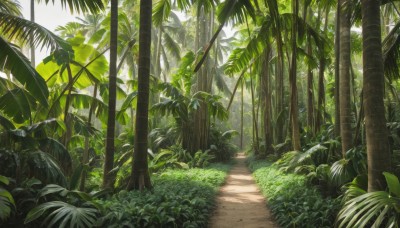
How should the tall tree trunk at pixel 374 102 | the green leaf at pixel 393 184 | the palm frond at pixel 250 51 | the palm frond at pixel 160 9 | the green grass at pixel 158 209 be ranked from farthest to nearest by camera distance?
the palm frond at pixel 250 51, the palm frond at pixel 160 9, the green grass at pixel 158 209, the tall tree trunk at pixel 374 102, the green leaf at pixel 393 184

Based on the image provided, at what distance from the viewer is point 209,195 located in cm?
665

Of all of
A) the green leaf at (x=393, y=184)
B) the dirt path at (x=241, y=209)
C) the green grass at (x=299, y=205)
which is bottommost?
the dirt path at (x=241, y=209)

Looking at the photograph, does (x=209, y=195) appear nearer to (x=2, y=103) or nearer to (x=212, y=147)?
(x=2, y=103)

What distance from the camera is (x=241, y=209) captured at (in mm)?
6266

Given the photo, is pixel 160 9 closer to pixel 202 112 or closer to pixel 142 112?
pixel 142 112

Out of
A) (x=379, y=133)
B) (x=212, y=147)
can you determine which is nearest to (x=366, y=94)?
(x=379, y=133)

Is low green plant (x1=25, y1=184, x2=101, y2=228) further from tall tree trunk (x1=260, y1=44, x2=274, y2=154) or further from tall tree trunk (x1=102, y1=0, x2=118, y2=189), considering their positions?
tall tree trunk (x1=260, y1=44, x2=274, y2=154)

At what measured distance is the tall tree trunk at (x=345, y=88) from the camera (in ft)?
17.9

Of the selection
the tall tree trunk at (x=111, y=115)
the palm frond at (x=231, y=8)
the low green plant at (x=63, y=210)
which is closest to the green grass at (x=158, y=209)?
the low green plant at (x=63, y=210)

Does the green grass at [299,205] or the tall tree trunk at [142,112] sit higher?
the tall tree trunk at [142,112]

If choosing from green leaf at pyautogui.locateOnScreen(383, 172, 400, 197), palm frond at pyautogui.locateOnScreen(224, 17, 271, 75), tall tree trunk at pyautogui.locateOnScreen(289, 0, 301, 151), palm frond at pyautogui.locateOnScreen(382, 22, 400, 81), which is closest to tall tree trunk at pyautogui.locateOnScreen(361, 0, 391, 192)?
green leaf at pyautogui.locateOnScreen(383, 172, 400, 197)

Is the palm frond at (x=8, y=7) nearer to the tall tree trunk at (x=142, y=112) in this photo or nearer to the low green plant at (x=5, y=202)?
the tall tree trunk at (x=142, y=112)

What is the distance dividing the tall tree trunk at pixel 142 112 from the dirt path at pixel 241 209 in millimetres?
1494

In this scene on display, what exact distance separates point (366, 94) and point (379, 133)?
44 cm
